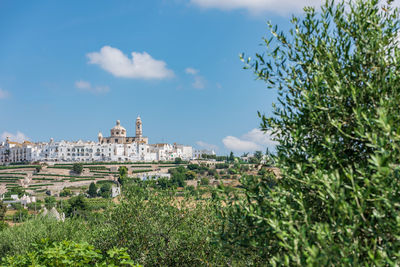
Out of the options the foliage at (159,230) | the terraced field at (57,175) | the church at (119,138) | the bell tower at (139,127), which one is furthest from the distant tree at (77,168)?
the foliage at (159,230)

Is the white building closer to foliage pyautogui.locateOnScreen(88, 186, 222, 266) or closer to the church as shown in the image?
the church

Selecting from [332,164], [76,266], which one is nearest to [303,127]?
[332,164]

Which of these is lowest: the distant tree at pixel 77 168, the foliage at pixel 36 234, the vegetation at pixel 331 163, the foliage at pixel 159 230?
the foliage at pixel 36 234

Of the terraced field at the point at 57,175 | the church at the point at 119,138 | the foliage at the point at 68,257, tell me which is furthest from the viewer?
the church at the point at 119,138

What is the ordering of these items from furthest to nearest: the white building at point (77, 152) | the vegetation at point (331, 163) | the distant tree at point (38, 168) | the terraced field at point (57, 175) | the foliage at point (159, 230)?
1. the white building at point (77, 152)
2. the distant tree at point (38, 168)
3. the terraced field at point (57, 175)
4. the foliage at point (159, 230)
5. the vegetation at point (331, 163)

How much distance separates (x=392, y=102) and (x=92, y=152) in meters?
168

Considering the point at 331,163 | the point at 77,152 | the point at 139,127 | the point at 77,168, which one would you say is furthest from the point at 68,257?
the point at 139,127

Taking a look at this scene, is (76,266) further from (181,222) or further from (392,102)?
(392,102)

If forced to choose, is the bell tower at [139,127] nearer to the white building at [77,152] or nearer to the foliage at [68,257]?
the white building at [77,152]

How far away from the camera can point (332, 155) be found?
5508 millimetres

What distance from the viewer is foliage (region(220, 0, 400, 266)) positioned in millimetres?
4547

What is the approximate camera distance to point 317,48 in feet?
20.5

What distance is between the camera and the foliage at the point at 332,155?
4.55m

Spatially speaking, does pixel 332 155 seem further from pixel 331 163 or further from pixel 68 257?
pixel 68 257
